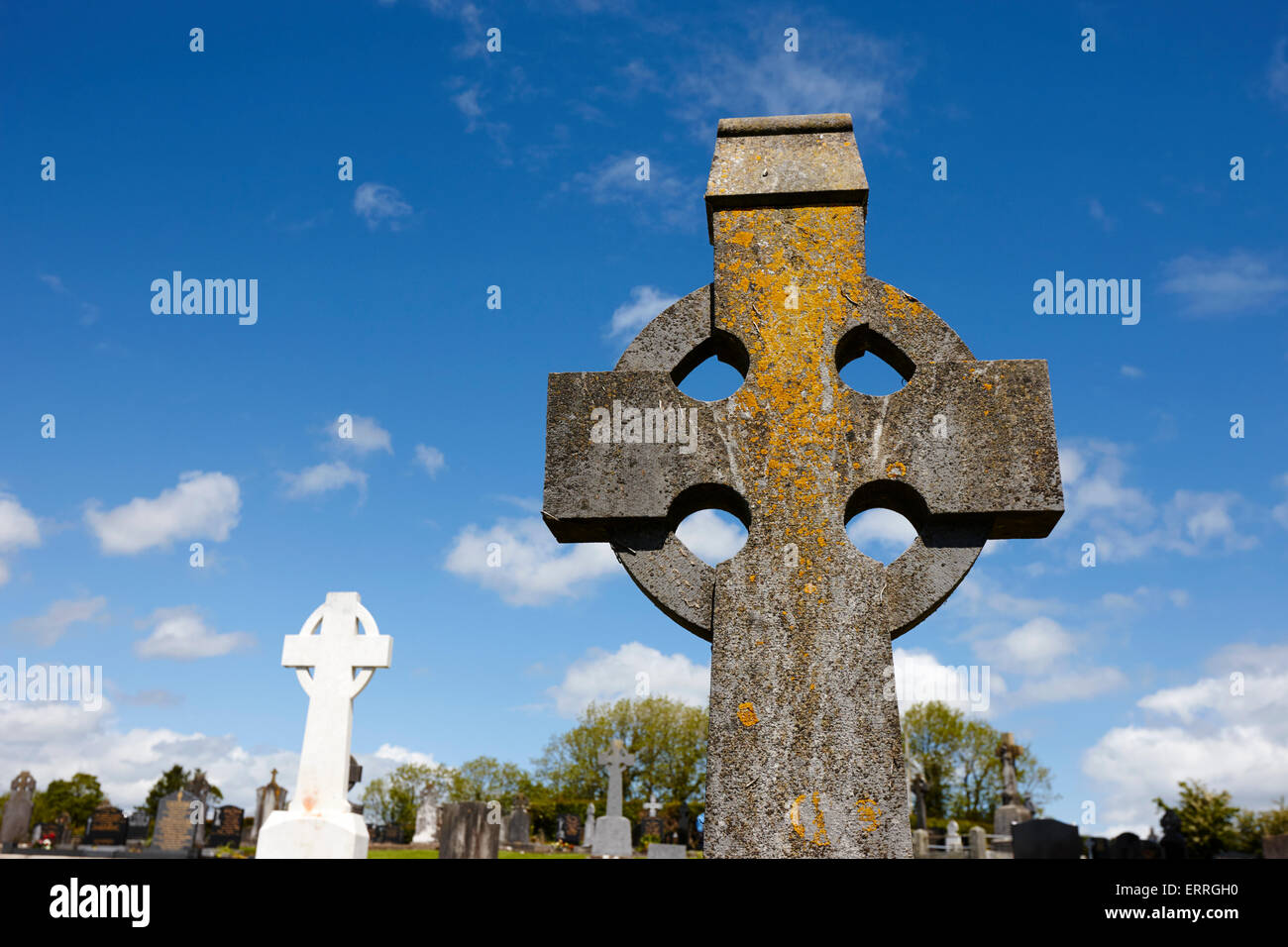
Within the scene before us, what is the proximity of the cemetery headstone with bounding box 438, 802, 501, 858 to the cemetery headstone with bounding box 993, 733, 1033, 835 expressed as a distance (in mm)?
19048

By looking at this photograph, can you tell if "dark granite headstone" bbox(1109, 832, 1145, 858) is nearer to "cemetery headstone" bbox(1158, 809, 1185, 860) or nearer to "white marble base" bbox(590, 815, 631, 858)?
"cemetery headstone" bbox(1158, 809, 1185, 860)

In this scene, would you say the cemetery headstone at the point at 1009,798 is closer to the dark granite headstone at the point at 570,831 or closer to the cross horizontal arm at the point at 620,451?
the dark granite headstone at the point at 570,831

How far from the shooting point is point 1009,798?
2828 centimetres

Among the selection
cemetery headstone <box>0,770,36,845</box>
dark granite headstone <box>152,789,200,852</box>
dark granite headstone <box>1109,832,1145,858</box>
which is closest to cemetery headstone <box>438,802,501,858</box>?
dark granite headstone <box>152,789,200,852</box>

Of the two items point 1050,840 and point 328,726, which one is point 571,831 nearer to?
point 1050,840

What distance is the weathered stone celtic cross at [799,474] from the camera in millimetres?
2646

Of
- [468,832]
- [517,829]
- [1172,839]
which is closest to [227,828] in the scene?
[517,829]

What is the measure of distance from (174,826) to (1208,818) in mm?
34860
